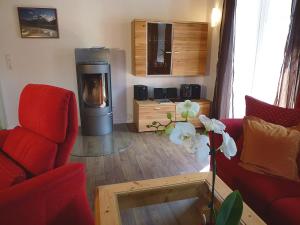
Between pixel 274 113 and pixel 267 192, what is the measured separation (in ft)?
2.28

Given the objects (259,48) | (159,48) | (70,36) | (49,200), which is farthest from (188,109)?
(70,36)

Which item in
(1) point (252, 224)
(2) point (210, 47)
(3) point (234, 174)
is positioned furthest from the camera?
(2) point (210, 47)

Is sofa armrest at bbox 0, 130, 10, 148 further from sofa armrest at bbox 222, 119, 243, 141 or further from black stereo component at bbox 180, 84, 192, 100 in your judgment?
black stereo component at bbox 180, 84, 192, 100

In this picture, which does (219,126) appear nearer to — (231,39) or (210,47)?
(231,39)

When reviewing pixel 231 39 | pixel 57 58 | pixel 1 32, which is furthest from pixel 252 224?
pixel 1 32

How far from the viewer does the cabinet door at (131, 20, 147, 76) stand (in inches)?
132

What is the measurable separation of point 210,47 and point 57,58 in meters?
2.49

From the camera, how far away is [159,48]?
11.7ft

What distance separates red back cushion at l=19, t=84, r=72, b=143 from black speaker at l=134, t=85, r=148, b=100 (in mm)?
2124

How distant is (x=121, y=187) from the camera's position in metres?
1.40

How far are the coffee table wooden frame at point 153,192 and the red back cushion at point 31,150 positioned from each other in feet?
1.24

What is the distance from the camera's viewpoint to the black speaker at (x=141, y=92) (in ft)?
12.1

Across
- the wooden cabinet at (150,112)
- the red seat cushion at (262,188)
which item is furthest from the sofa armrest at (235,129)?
the wooden cabinet at (150,112)

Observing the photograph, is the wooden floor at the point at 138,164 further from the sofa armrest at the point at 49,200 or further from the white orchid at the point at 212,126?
the white orchid at the point at 212,126
